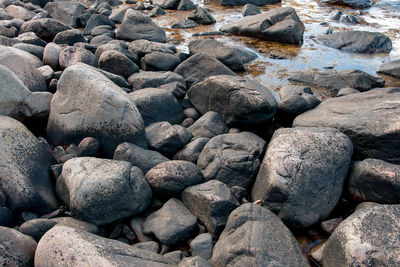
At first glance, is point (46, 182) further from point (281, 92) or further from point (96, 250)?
point (281, 92)

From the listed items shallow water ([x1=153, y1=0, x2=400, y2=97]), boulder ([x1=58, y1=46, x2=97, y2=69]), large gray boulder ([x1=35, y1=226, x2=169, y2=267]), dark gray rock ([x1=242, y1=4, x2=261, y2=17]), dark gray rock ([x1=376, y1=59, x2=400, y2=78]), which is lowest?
shallow water ([x1=153, y1=0, x2=400, y2=97])

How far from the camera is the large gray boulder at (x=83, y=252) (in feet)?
10.2

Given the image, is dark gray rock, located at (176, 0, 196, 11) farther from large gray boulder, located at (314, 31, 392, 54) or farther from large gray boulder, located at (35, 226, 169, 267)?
large gray boulder, located at (35, 226, 169, 267)

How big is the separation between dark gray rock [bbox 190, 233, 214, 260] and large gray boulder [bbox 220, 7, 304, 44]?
7757 millimetres

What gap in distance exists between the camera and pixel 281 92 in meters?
7.18

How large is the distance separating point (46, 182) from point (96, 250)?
175 cm

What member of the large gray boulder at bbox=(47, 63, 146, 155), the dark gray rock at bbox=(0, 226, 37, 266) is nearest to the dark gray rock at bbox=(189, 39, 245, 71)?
the large gray boulder at bbox=(47, 63, 146, 155)

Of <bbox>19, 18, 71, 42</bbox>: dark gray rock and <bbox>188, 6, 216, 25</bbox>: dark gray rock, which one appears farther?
<bbox>188, 6, 216, 25</bbox>: dark gray rock

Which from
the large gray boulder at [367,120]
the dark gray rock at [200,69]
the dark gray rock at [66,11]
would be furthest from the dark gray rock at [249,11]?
the large gray boulder at [367,120]

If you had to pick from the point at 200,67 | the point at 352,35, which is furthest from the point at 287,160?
the point at 352,35

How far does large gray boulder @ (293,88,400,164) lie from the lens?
493 cm

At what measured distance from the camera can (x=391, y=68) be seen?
8203 mm

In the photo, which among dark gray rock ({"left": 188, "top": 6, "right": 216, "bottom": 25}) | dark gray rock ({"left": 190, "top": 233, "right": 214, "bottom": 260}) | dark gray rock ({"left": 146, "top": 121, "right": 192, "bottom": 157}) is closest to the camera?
dark gray rock ({"left": 190, "top": 233, "right": 214, "bottom": 260})

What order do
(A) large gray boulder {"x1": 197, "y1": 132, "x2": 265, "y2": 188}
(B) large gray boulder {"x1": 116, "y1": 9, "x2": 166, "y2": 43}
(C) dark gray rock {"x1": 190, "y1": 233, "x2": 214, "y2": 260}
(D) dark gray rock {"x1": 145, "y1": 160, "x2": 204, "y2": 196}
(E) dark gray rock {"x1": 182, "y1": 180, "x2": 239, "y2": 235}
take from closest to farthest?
(C) dark gray rock {"x1": 190, "y1": 233, "x2": 214, "y2": 260}
(E) dark gray rock {"x1": 182, "y1": 180, "x2": 239, "y2": 235}
(D) dark gray rock {"x1": 145, "y1": 160, "x2": 204, "y2": 196}
(A) large gray boulder {"x1": 197, "y1": 132, "x2": 265, "y2": 188}
(B) large gray boulder {"x1": 116, "y1": 9, "x2": 166, "y2": 43}
